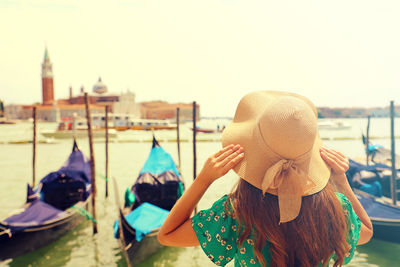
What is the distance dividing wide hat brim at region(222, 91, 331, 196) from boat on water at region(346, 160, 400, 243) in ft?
11.2

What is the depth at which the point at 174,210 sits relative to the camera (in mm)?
780

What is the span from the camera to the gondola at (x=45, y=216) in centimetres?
385

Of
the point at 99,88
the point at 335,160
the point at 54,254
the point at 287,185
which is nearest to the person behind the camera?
the point at 287,185

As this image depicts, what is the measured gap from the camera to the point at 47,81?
56.6 metres

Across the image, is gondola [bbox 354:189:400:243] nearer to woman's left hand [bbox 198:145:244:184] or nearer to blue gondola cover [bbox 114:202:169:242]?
blue gondola cover [bbox 114:202:169:242]

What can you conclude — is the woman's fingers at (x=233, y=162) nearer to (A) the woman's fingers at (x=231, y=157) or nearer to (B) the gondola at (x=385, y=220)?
(A) the woman's fingers at (x=231, y=157)

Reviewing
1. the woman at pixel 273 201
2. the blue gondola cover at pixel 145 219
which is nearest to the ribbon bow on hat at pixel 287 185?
the woman at pixel 273 201

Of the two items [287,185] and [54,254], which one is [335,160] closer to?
[287,185]

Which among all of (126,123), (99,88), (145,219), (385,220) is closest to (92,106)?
(99,88)

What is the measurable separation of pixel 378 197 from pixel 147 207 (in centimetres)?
398

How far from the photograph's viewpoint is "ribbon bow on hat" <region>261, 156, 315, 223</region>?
0.68 m

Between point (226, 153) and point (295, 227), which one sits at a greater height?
point (226, 153)

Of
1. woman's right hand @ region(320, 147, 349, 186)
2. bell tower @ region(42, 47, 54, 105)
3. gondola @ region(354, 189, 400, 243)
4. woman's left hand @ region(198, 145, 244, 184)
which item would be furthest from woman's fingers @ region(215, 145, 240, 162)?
bell tower @ region(42, 47, 54, 105)

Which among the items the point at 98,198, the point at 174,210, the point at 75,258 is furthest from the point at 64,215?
the point at 174,210
